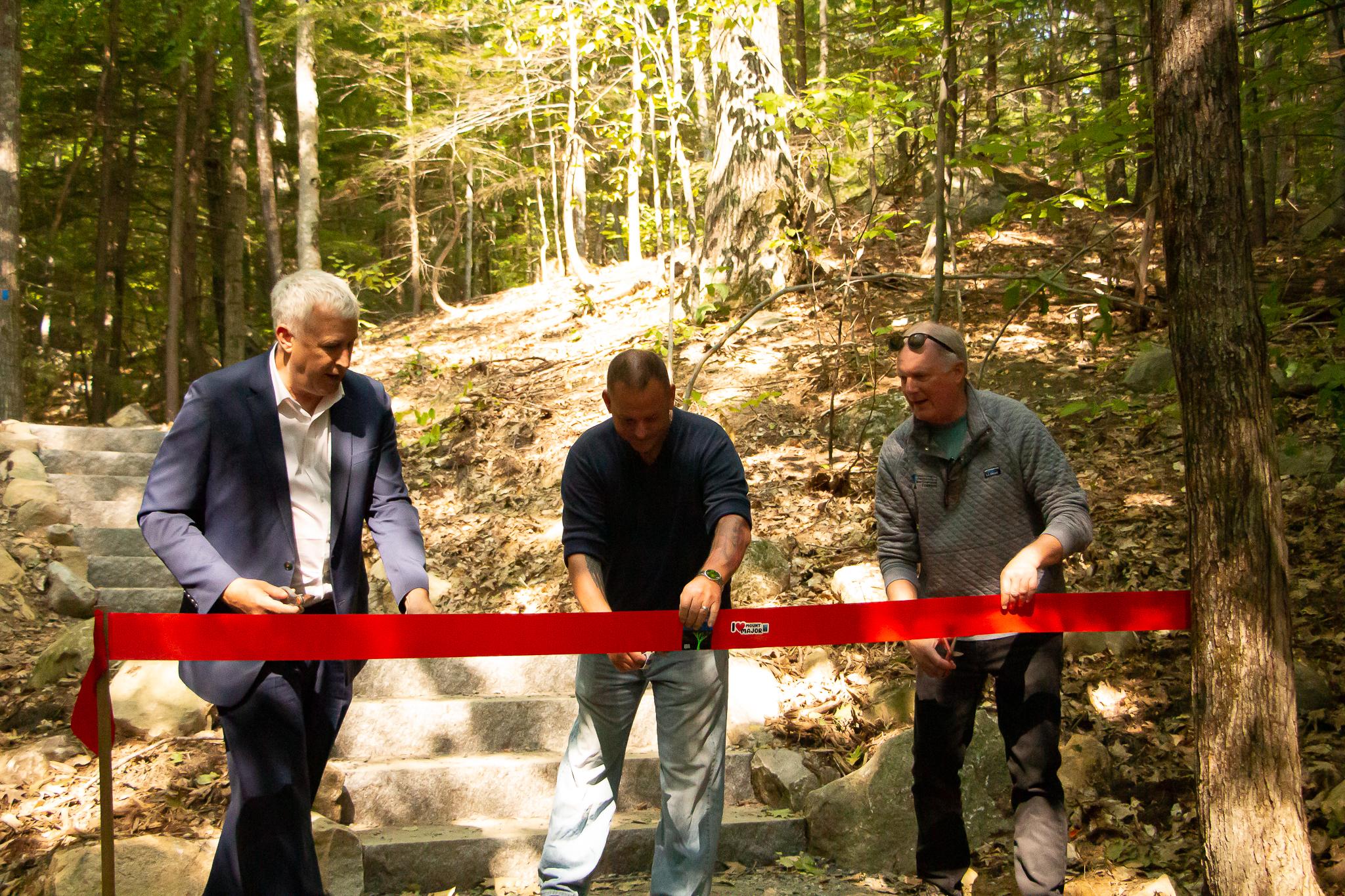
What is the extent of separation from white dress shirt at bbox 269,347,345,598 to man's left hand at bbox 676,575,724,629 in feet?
3.58

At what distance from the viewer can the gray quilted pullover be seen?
3.32 metres

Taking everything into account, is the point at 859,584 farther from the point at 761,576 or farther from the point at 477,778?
the point at 477,778

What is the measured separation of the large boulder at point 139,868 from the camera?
3623 mm

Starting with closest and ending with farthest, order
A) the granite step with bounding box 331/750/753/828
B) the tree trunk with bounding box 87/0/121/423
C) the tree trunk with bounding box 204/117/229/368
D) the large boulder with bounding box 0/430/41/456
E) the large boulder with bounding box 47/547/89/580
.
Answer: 1. the granite step with bounding box 331/750/753/828
2. the large boulder with bounding box 47/547/89/580
3. the large boulder with bounding box 0/430/41/456
4. the tree trunk with bounding box 87/0/121/423
5. the tree trunk with bounding box 204/117/229/368

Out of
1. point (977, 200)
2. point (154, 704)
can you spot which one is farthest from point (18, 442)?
point (977, 200)

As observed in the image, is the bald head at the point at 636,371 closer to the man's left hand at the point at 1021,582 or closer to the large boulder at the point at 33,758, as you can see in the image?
the man's left hand at the point at 1021,582

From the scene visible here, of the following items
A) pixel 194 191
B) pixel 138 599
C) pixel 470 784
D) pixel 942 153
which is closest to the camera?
pixel 470 784

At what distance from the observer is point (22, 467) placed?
8766 millimetres

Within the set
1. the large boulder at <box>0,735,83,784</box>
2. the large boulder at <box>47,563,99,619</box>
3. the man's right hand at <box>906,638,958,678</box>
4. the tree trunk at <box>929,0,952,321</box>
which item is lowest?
the large boulder at <box>0,735,83,784</box>

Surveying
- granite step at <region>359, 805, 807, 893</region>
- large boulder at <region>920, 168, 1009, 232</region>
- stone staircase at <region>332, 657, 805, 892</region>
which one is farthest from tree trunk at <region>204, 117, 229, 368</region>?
granite step at <region>359, 805, 807, 893</region>

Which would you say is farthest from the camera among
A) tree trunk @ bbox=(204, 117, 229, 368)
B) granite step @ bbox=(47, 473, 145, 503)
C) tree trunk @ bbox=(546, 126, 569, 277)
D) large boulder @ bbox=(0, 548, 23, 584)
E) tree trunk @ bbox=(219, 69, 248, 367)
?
tree trunk @ bbox=(546, 126, 569, 277)

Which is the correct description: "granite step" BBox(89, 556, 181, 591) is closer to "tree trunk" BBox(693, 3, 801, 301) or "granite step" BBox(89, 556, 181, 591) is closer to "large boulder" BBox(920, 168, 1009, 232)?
"tree trunk" BBox(693, 3, 801, 301)

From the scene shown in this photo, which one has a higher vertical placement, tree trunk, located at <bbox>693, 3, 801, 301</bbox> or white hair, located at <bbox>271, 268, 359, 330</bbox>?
tree trunk, located at <bbox>693, 3, 801, 301</bbox>

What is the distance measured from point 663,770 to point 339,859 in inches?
70.7
